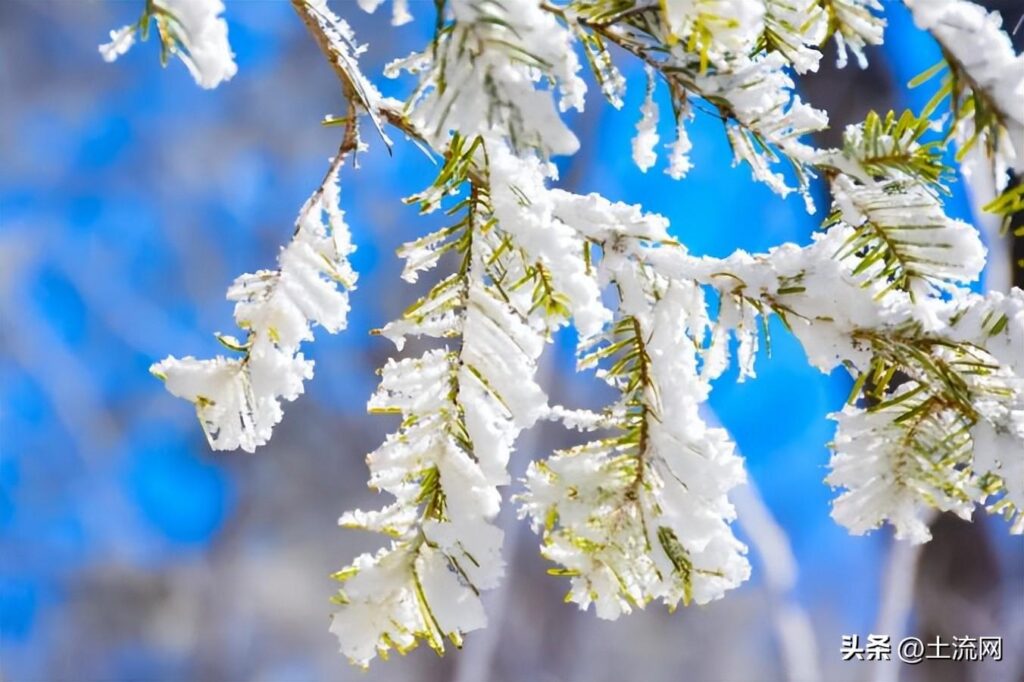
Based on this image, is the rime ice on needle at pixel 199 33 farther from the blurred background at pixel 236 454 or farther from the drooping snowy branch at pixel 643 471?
the blurred background at pixel 236 454

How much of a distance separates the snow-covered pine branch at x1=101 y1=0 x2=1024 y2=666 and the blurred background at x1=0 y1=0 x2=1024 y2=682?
1623 mm

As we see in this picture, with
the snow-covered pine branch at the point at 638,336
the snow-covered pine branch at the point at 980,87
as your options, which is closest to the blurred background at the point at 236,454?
the snow-covered pine branch at the point at 638,336

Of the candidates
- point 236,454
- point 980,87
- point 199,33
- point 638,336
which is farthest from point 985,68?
point 236,454

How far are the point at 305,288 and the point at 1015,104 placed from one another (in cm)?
26

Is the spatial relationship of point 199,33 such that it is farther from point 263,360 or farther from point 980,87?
point 980,87

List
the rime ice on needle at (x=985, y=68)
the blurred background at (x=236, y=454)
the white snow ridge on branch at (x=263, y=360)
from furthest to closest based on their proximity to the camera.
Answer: the blurred background at (x=236, y=454) < the white snow ridge on branch at (x=263, y=360) < the rime ice on needle at (x=985, y=68)

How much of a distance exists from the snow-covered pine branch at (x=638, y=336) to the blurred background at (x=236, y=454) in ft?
5.33

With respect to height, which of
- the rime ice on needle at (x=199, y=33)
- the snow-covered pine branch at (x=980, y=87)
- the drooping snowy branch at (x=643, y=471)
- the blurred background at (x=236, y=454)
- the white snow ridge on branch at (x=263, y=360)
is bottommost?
the blurred background at (x=236, y=454)

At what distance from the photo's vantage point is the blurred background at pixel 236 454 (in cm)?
195

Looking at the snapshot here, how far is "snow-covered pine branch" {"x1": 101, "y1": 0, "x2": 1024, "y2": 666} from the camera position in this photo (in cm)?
28

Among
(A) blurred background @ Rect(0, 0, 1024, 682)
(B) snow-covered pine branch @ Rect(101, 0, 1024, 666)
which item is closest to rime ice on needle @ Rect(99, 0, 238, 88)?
(B) snow-covered pine branch @ Rect(101, 0, 1024, 666)

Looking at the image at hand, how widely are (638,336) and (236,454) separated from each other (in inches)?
76.2

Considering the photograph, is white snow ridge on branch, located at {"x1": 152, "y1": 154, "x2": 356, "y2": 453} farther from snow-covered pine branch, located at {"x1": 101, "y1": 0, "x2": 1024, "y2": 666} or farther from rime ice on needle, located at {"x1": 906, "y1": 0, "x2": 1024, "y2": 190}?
rime ice on needle, located at {"x1": 906, "y1": 0, "x2": 1024, "y2": 190}

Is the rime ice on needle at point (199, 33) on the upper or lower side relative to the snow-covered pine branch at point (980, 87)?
upper
